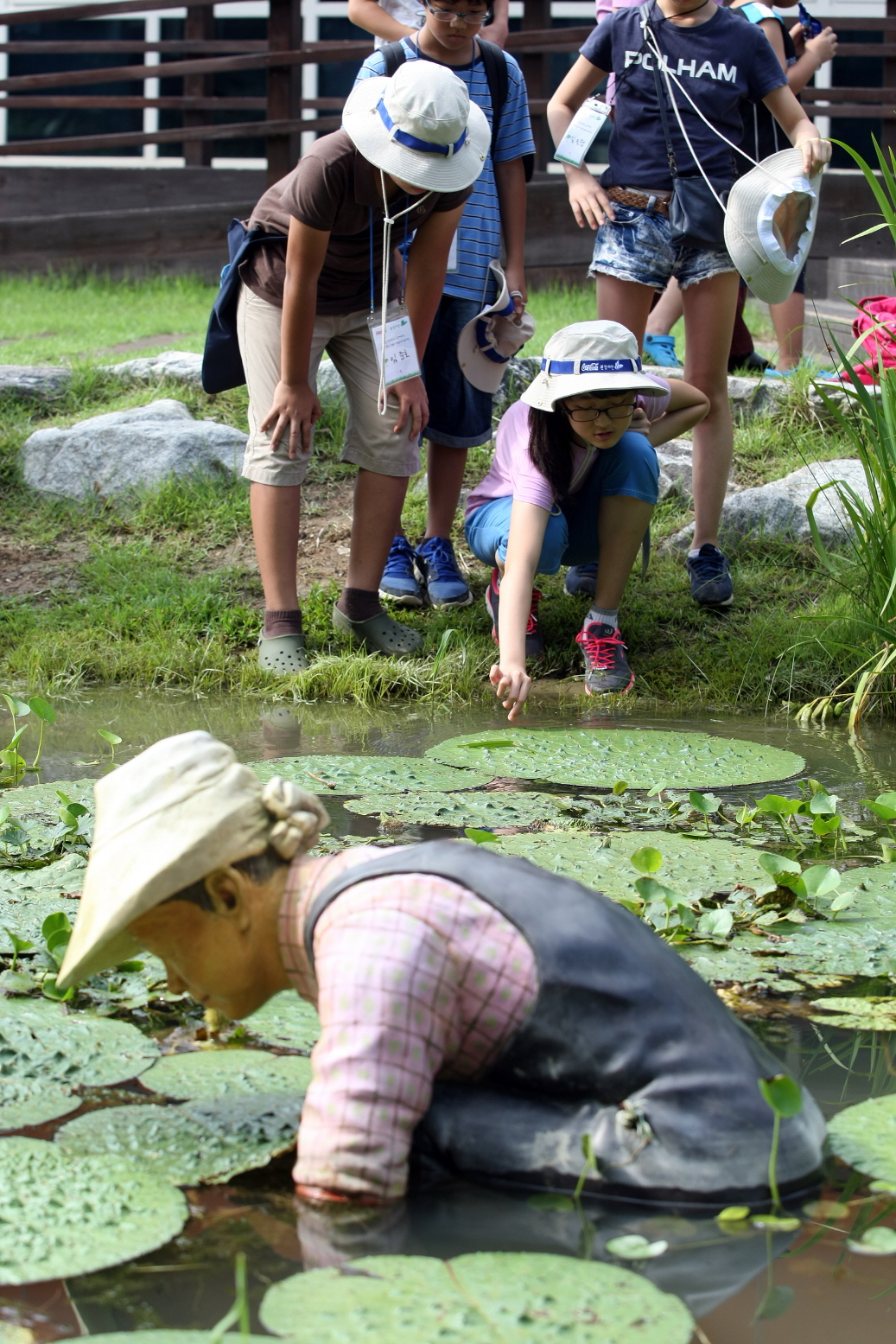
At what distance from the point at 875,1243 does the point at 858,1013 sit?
1.91 ft

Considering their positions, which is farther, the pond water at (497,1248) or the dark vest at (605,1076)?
the dark vest at (605,1076)

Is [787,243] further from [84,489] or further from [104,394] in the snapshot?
[104,394]

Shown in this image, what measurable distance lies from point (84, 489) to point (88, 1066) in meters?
3.67

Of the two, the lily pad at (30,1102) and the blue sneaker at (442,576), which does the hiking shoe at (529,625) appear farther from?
the lily pad at (30,1102)

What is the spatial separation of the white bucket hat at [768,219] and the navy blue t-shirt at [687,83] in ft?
0.65

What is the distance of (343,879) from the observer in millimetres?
1555

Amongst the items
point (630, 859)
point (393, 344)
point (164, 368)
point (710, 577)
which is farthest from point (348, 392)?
point (164, 368)

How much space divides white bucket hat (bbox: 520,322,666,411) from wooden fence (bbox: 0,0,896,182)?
17.9 feet

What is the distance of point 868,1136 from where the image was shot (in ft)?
5.34

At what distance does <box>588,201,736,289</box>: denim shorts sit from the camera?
13.4 feet

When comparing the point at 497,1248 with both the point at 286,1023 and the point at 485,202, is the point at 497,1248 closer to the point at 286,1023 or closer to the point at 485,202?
the point at 286,1023

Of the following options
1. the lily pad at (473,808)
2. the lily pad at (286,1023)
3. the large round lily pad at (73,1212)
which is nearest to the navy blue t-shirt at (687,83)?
the lily pad at (473,808)

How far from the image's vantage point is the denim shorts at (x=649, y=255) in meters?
4.07

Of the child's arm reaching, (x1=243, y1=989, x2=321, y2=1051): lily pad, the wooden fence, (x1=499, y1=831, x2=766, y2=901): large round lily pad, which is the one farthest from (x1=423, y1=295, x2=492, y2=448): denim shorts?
the wooden fence
